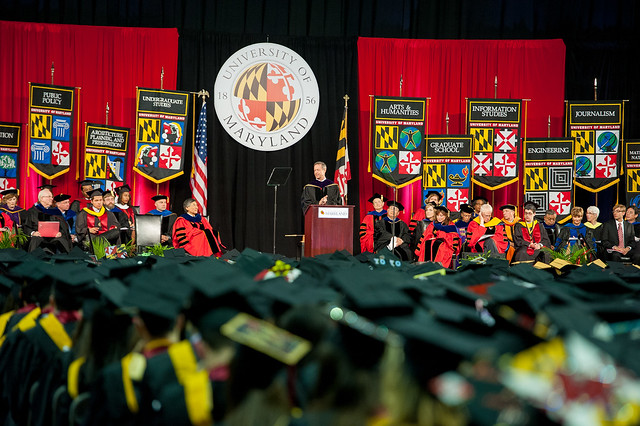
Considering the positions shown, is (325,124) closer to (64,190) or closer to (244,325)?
(64,190)

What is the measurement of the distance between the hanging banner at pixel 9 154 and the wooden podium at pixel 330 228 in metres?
5.74

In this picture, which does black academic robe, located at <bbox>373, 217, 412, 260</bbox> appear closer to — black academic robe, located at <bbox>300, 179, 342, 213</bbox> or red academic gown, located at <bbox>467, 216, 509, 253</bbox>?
black academic robe, located at <bbox>300, 179, 342, 213</bbox>

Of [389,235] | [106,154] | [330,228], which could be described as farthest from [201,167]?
[330,228]

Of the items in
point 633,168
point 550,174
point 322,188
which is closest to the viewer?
point 322,188

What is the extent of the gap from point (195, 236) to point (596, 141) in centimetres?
726

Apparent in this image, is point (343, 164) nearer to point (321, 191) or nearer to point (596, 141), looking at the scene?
point (321, 191)

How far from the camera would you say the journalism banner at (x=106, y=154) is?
10.5 metres

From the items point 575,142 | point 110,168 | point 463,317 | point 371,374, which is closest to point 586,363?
point 463,317

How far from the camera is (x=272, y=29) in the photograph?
1174 cm

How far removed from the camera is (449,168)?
11117 mm

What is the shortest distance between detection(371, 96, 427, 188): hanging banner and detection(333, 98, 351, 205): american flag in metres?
0.50

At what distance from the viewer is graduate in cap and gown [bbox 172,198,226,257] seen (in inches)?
373

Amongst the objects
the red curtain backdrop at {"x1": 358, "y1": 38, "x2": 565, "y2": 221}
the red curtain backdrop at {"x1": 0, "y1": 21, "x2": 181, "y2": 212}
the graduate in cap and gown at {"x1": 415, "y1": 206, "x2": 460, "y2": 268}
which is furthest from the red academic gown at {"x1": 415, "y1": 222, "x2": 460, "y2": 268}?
the red curtain backdrop at {"x1": 0, "y1": 21, "x2": 181, "y2": 212}

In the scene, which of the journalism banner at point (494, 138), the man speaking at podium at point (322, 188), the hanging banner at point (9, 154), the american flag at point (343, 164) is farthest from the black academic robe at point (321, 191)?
the hanging banner at point (9, 154)
